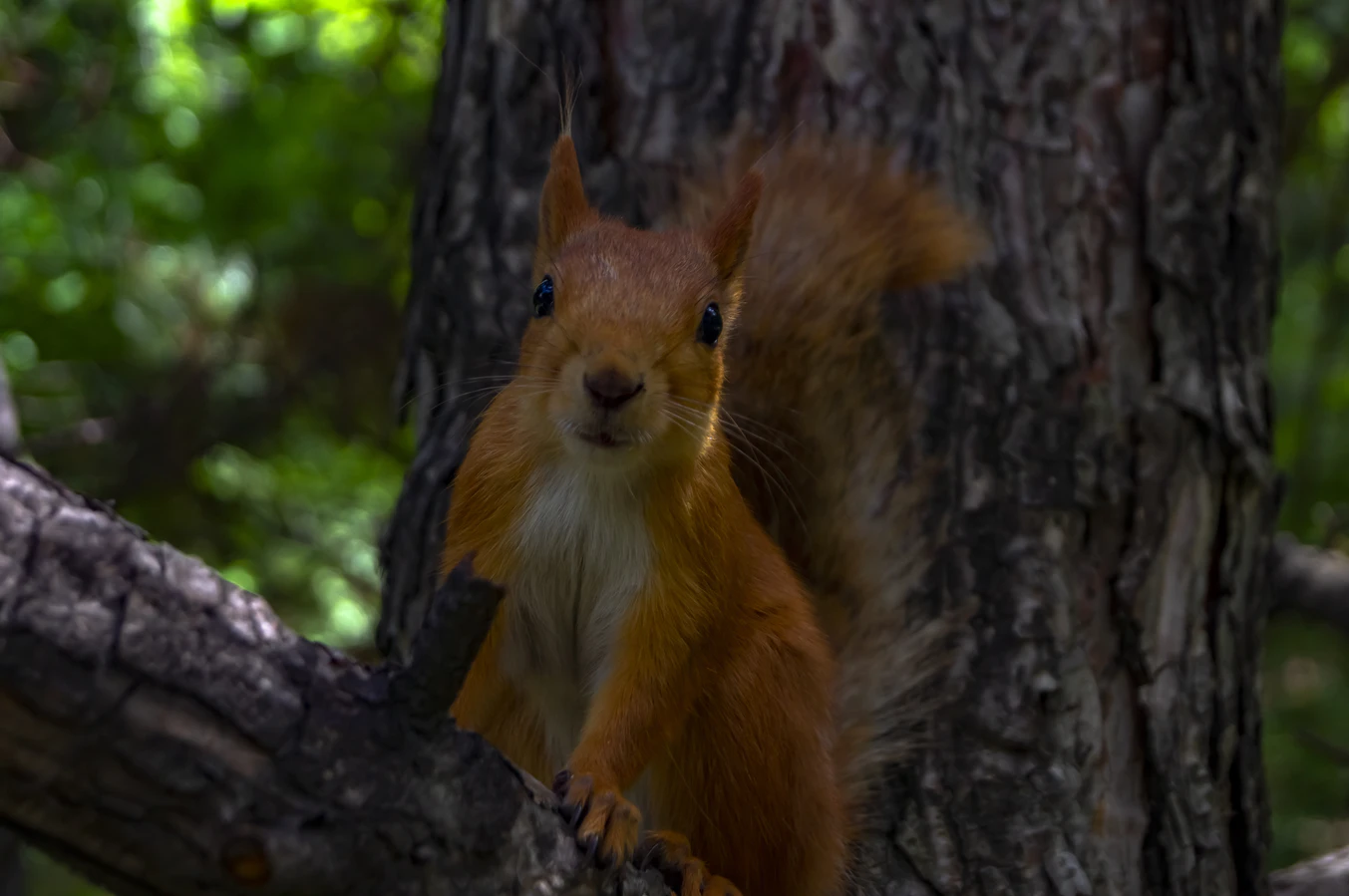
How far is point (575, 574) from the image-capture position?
5.97 feet

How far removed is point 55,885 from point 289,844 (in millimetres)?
4784

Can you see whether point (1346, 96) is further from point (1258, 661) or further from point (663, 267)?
Answer: point (663, 267)

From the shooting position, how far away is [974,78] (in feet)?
7.89

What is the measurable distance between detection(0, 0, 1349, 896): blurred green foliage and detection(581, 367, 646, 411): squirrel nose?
74.5 inches

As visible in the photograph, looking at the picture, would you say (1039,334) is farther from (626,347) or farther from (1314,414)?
(1314,414)

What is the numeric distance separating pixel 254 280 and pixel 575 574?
6.54 feet

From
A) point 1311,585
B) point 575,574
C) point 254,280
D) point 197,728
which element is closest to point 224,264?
point 254,280

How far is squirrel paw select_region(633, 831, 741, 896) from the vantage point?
1.71 m

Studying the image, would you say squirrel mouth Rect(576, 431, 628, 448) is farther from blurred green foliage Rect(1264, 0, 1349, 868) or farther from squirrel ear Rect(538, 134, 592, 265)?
blurred green foliage Rect(1264, 0, 1349, 868)

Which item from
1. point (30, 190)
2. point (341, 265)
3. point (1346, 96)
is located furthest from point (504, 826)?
point (1346, 96)

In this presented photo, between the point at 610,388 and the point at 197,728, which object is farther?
the point at 610,388

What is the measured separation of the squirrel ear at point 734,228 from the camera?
196 cm

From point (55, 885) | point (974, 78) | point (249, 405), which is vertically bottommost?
point (55, 885)

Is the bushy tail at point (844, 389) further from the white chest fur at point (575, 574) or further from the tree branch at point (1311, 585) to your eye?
the tree branch at point (1311, 585)
